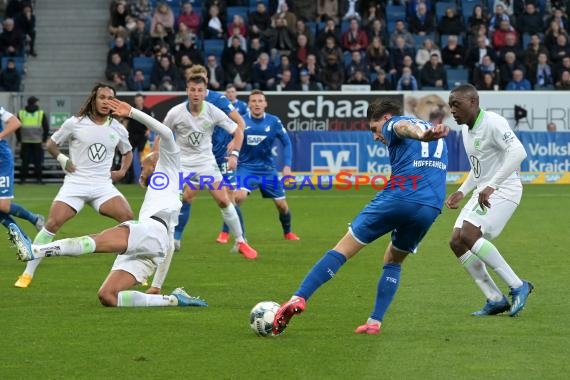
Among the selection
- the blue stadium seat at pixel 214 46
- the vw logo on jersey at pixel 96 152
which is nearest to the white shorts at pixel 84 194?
the vw logo on jersey at pixel 96 152

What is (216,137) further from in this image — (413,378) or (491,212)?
(413,378)

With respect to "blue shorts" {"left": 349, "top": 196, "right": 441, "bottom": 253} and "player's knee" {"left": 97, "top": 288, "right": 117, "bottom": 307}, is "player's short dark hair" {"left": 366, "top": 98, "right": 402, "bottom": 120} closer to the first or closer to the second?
"blue shorts" {"left": 349, "top": 196, "right": 441, "bottom": 253}

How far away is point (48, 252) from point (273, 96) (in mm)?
19651

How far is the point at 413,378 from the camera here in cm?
780

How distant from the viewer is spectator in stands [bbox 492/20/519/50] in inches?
1237

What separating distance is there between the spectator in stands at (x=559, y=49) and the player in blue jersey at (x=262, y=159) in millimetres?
14912

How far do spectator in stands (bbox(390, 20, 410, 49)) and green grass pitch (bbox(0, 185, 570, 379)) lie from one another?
48.9 feet

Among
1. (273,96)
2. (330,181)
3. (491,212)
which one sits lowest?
(330,181)

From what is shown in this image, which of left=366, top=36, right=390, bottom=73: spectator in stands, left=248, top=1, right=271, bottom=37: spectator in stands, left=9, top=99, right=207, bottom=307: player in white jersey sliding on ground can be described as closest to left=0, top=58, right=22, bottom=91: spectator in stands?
left=248, top=1, right=271, bottom=37: spectator in stands

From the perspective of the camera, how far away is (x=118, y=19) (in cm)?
3250

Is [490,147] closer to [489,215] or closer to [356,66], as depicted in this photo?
[489,215]

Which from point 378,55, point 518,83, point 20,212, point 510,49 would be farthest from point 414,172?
point 510,49

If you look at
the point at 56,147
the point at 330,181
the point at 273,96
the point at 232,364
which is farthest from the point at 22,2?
the point at 232,364

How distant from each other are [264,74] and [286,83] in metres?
0.67
